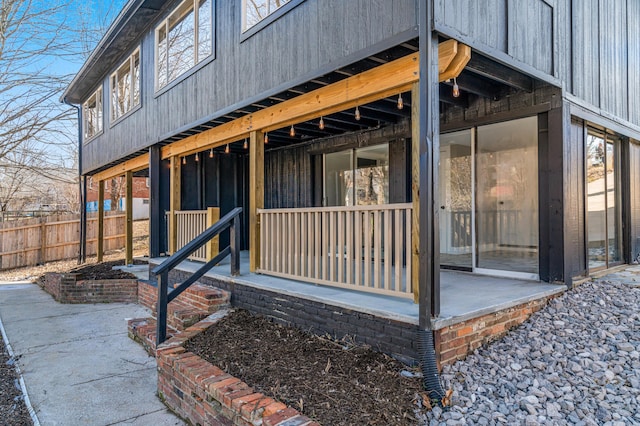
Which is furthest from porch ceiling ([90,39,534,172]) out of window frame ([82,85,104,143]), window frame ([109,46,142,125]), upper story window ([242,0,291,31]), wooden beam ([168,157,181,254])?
window frame ([82,85,104,143])

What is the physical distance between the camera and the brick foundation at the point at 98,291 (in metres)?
7.57

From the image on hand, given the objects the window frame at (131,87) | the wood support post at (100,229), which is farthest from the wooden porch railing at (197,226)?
the wood support post at (100,229)

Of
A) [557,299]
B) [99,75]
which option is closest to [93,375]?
[557,299]

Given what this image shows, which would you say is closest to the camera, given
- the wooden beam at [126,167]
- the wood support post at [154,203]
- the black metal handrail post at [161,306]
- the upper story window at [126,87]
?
the black metal handrail post at [161,306]

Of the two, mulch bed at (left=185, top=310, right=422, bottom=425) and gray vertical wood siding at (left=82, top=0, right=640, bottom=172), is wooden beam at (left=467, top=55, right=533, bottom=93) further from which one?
mulch bed at (left=185, top=310, right=422, bottom=425)

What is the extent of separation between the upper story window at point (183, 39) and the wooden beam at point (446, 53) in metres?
4.15

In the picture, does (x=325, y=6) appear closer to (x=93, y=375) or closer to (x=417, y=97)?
(x=417, y=97)

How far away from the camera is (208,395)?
9.32ft

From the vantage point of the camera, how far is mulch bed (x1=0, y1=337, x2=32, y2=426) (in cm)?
311

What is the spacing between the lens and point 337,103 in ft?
14.1

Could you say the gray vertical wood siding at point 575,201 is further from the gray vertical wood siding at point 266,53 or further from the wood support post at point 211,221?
the wood support post at point 211,221

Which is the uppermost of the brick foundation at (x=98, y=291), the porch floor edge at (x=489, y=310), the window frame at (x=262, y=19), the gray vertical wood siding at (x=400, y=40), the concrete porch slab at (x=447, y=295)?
the window frame at (x=262, y=19)

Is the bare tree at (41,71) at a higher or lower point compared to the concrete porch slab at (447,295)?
higher

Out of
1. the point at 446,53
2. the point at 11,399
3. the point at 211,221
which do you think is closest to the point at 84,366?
the point at 11,399
